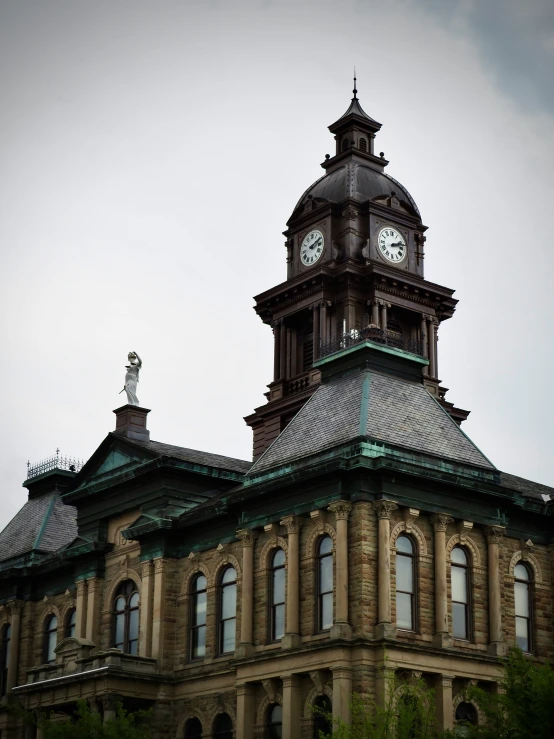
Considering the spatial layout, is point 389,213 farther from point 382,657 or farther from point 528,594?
point 382,657

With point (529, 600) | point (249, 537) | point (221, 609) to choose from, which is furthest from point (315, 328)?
point (529, 600)

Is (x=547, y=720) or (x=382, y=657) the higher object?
(x=382, y=657)

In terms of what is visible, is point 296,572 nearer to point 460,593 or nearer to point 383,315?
point 460,593

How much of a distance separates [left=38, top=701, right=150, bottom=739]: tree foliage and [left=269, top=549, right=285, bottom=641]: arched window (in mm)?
5406

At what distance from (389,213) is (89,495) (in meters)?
21.6

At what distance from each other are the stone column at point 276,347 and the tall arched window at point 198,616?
60.1ft

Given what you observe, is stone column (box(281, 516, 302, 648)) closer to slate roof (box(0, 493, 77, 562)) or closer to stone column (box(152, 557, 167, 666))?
stone column (box(152, 557, 167, 666))

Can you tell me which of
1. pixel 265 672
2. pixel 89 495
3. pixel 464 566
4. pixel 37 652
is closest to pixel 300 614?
pixel 265 672

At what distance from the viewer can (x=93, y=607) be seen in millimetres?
54469

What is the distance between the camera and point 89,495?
56.8 m

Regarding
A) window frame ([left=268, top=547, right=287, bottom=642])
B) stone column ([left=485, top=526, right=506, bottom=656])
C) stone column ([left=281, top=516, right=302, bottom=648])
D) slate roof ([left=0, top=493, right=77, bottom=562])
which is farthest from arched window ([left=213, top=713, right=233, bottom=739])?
slate roof ([left=0, top=493, right=77, bottom=562])

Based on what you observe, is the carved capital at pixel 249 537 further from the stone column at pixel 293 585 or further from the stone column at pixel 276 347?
the stone column at pixel 276 347

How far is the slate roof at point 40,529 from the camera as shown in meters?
63.4

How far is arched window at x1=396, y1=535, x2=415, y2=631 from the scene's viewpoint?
143ft
